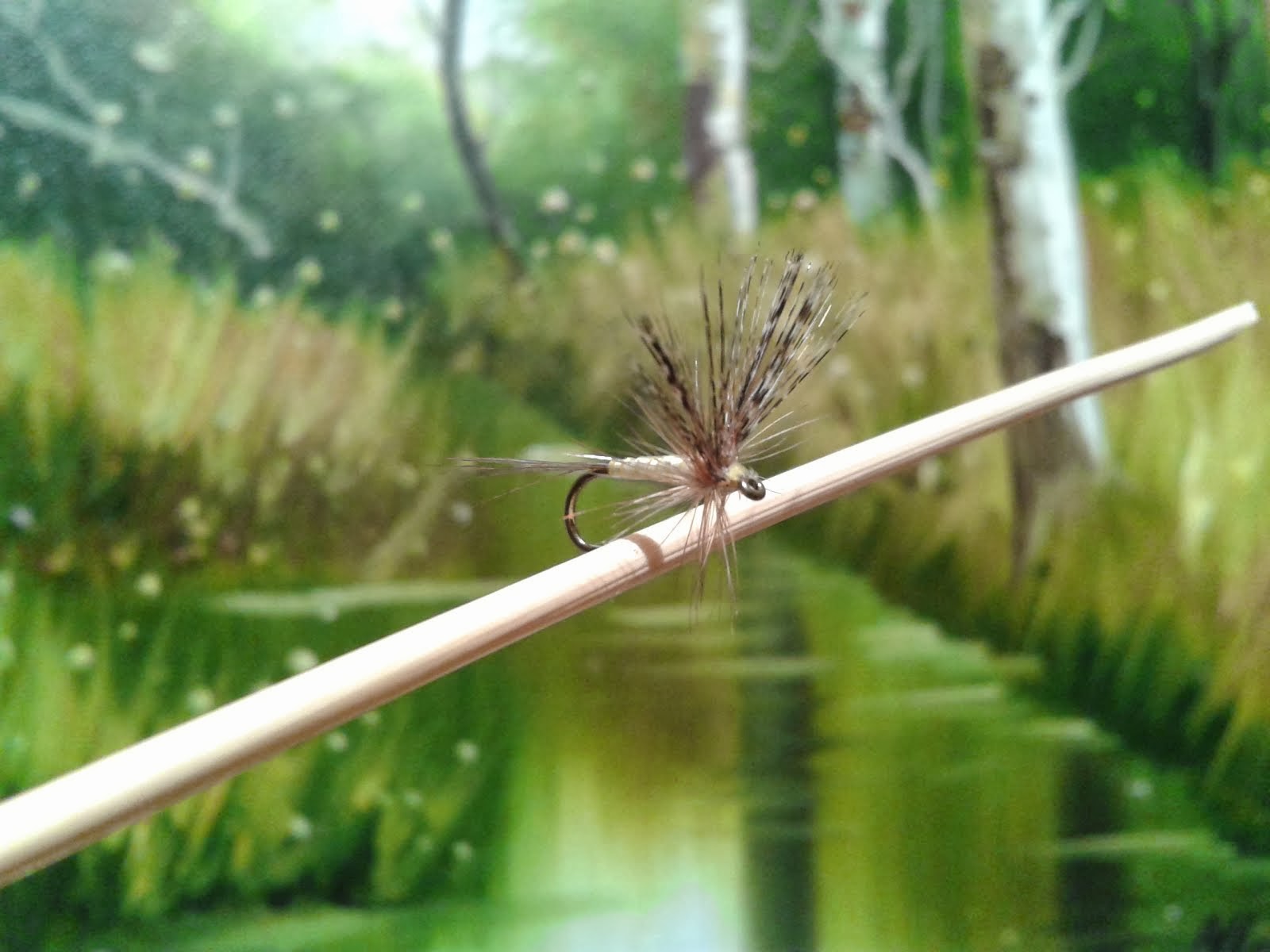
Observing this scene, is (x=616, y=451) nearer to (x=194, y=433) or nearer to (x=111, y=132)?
(x=194, y=433)

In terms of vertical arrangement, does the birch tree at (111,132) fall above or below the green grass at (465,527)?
above

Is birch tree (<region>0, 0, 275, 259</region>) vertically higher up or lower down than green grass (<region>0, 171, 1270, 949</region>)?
higher up

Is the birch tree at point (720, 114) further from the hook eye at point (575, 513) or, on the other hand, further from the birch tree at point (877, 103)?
the hook eye at point (575, 513)

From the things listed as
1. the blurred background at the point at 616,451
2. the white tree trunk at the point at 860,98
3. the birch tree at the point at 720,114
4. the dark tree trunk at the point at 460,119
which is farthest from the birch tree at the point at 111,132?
the white tree trunk at the point at 860,98

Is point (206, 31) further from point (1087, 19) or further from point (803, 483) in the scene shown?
point (1087, 19)

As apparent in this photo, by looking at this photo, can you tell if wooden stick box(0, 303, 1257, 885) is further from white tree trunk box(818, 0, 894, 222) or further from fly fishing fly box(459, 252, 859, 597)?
white tree trunk box(818, 0, 894, 222)

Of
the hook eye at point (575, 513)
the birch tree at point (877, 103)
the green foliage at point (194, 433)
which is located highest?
the birch tree at point (877, 103)

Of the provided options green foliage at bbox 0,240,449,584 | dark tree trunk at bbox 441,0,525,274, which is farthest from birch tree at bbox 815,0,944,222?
green foliage at bbox 0,240,449,584
